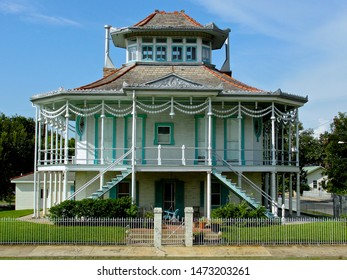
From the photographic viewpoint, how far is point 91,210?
79.7 feet

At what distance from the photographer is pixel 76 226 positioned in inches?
861

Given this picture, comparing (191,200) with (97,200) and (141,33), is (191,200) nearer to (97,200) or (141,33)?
(97,200)

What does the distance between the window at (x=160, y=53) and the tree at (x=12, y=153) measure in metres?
20.5

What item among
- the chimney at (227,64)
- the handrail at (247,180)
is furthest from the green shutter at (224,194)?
the chimney at (227,64)

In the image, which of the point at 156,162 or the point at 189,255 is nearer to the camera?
the point at 189,255

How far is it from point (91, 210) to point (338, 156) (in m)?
33.7

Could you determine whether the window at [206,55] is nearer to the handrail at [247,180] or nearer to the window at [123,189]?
the handrail at [247,180]

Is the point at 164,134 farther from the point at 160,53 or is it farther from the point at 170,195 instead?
the point at 160,53

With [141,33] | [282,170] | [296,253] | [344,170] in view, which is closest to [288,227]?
[296,253]

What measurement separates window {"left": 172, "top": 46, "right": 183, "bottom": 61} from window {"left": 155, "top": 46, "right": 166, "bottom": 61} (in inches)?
23.7

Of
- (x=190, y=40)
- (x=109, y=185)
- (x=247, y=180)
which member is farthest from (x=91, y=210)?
(x=190, y=40)

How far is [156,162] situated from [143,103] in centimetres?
→ 351

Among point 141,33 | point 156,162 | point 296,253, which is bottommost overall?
point 296,253

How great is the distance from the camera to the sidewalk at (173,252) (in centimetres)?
1881
